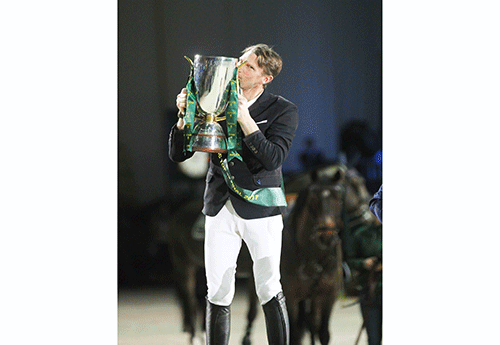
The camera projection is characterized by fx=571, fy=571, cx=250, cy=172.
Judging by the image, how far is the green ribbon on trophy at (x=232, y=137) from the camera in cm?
250

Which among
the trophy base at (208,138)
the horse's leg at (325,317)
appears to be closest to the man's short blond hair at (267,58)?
the trophy base at (208,138)

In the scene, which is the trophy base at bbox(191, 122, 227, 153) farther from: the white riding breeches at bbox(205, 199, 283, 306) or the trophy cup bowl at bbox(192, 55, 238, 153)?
the white riding breeches at bbox(205, 199, 283, 306)

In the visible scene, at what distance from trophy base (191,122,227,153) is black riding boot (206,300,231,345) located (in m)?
0.74

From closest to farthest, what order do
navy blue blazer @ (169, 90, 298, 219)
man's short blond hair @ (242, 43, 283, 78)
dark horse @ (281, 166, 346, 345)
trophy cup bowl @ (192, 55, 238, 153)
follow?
1. trophy cup bowl @ (192, 55, 238, 153)
2. navy blue blazer @ (169, 90, 298, 219)
3. man's short blond hair @ (242, 43, 283, 78)
4. dark horse @ (281, 166, 346, 345)

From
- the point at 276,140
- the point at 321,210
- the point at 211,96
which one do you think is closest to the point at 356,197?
the point at 321,210

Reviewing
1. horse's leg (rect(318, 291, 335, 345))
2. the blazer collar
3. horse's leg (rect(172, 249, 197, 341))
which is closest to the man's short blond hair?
the blazer collar

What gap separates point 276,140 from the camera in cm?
261

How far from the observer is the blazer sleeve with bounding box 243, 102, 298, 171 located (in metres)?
2.49

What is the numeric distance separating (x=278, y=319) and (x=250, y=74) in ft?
3.77

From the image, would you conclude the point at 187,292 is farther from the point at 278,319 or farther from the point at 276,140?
the point at 276,140

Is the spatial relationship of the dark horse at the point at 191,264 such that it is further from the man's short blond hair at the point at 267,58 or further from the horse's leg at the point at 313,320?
the man's short blond hair at the point at 267,58
